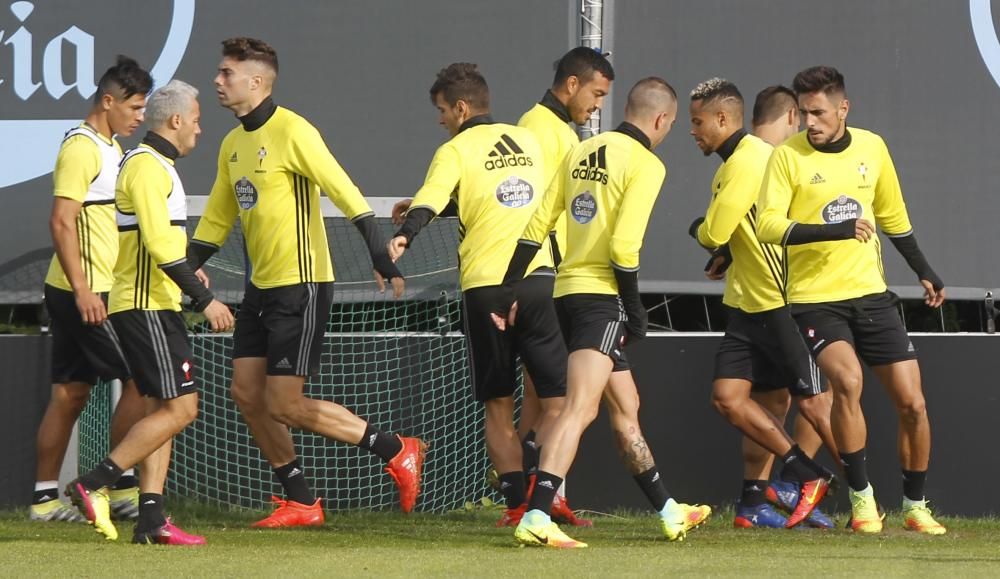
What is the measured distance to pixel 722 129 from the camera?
743cm

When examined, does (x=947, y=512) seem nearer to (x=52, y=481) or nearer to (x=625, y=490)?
(x=625, y=490)

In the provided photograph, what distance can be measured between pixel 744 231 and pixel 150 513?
3.20 meters

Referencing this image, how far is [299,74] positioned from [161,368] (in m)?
3.03

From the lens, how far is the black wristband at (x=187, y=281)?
641 centimetres

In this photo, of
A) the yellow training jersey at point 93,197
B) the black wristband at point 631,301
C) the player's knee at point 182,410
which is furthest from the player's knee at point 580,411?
the yellow training jersey at point 93,197

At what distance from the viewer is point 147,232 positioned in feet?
21.2

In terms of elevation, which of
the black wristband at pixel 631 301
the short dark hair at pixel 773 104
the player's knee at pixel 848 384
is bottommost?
the player's knee at pixel 848 384

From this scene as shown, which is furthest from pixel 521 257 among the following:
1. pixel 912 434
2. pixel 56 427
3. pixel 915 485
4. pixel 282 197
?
pixel 56 427

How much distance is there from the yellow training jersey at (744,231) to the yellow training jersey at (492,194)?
0.86 metres

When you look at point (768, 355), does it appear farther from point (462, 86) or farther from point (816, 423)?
point (462, 86)

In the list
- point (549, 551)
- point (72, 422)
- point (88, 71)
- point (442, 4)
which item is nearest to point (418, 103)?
point (442, 4)

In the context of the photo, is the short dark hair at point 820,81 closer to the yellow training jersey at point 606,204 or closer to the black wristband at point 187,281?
the yellow training jersey at point 606,204

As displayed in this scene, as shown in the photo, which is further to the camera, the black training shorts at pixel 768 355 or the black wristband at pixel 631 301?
the black training shorts at pixel 768 355

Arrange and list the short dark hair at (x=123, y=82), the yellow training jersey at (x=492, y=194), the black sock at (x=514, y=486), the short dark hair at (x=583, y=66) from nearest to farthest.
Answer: the yellow training jersey at (x=492, y=194) < the black sock at (x=514, y=486) < the short dark hair at (x=123, y=82) < the short dark hair at (x=583, y=66)
